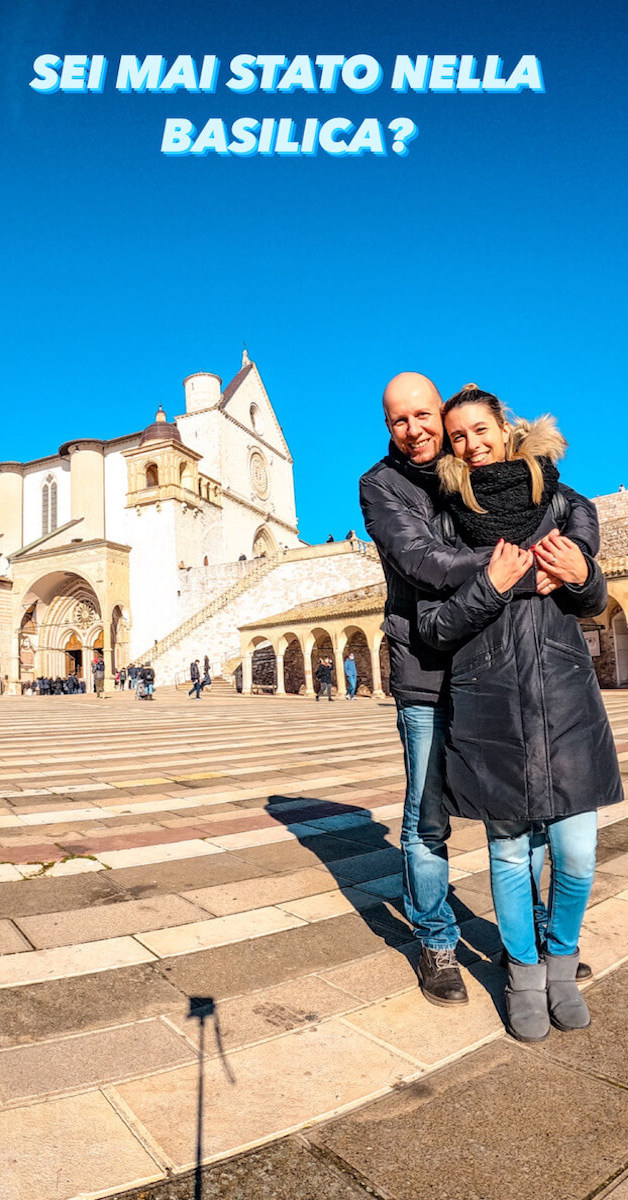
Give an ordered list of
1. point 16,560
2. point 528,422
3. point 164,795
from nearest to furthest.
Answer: point 528,422 < point 164,795 < point 16,560

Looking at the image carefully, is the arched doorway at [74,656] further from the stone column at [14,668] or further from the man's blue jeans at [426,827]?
the man's blue jeans at [426,827]

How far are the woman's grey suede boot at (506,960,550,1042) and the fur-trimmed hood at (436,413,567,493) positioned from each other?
146cm

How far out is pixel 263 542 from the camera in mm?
54406

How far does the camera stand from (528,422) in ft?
7.86

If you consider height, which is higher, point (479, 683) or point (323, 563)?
point (323, 563)

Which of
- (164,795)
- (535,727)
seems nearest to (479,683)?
(535,727)

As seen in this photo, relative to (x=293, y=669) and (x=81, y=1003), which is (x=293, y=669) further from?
(x=81, y=1003)

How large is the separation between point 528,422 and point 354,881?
2387 mm

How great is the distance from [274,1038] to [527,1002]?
28.7 inches

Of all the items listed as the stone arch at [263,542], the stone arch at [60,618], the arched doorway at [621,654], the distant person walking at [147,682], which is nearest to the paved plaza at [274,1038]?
the arched doorway at [621,654]

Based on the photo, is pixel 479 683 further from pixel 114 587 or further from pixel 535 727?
pixel 114 587

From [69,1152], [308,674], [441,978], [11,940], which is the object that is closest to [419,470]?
[441,978]

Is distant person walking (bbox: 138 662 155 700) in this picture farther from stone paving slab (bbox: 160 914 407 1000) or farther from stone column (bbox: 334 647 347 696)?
stone paving slab (bbox: 160 914 407 1000)

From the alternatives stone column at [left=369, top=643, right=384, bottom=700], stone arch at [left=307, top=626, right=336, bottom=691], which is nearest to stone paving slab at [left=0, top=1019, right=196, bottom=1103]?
stone column at [left=369, top=643, right=384, bottom=700]
